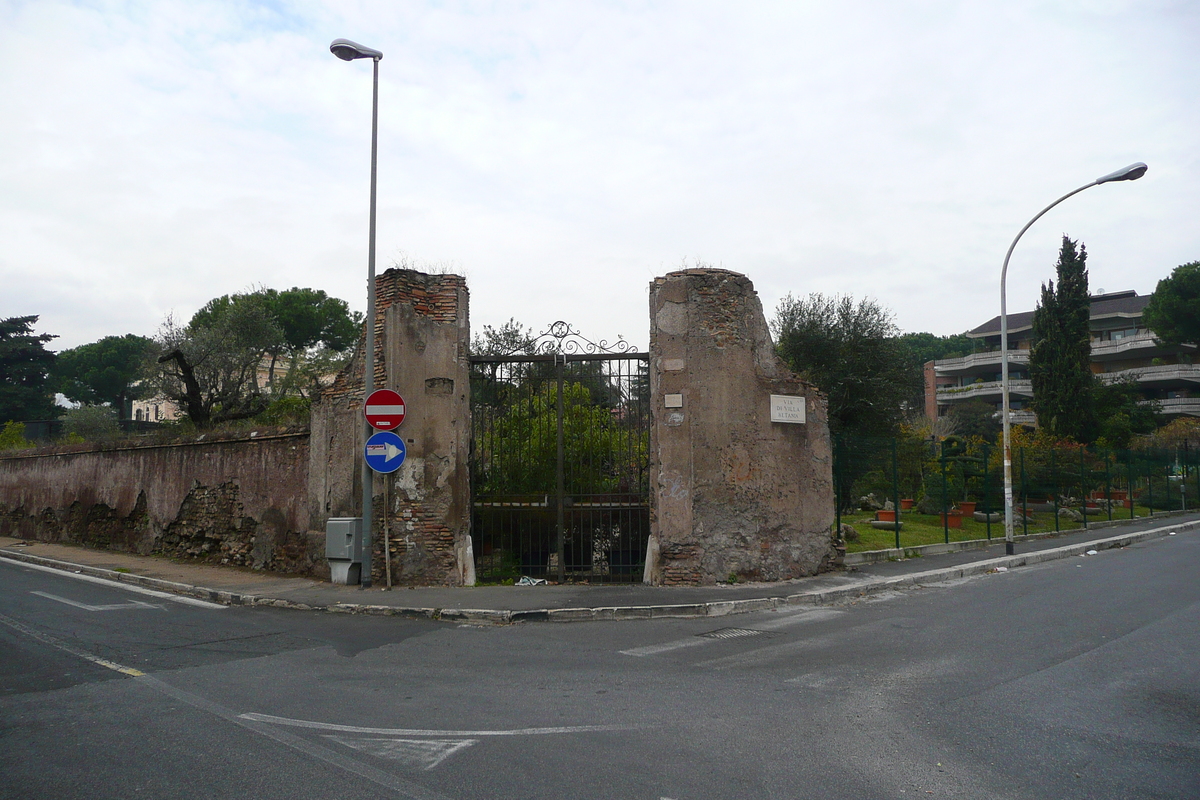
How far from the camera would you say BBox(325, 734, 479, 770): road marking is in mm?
4289

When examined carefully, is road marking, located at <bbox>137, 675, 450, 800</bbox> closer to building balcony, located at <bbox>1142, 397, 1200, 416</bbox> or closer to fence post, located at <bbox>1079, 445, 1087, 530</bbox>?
fence post, located at <bbox>1079, 445, 1087, 530</bbox>

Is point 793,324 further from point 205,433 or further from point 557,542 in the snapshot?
→ point 205,433

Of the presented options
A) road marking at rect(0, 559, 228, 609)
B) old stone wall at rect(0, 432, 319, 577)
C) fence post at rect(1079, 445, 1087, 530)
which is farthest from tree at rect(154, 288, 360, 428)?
fence post at rect(1079, 445, 1087, 530)

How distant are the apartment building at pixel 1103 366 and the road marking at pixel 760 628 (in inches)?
1774

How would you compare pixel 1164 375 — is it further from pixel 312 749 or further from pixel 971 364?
pixel 312 749

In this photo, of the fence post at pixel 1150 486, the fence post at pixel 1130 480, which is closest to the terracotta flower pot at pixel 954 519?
the fence post at pixel 1130 480

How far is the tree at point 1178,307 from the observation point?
5206 centimetres

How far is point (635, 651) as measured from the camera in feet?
24.1

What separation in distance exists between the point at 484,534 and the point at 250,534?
15.2 ft

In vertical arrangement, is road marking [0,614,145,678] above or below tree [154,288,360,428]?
below

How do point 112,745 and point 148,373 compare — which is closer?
point 112,745

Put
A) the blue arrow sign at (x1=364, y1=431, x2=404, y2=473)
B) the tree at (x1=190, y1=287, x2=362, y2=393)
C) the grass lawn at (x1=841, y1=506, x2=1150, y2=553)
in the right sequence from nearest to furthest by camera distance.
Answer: the blue arrow sign at (x1=364, y1=431, x2=404, y2=473)
the grass lawn at (x1=841, y1=506, x2=1150, y2=553)
the tree at (x1=190, y1=287, x2=362, y2=393)

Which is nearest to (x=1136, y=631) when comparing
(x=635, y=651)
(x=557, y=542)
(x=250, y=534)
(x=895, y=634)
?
(x=895, y=634)

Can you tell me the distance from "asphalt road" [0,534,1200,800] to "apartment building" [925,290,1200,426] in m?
47.0
